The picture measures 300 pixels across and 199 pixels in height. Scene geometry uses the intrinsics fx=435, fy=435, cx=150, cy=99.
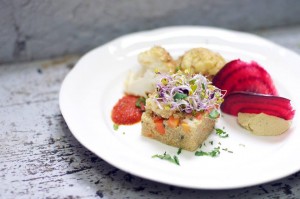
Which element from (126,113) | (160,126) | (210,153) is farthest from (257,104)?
(126,113)

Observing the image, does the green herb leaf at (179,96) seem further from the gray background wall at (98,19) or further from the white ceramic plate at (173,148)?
the gray background wall at (98,19)

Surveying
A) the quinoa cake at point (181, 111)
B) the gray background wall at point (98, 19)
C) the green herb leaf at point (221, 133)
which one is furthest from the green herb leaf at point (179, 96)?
the gray background wall at point (98, 19)

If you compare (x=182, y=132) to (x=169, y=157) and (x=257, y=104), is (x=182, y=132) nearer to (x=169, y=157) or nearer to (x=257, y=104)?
(x=169, y=157)

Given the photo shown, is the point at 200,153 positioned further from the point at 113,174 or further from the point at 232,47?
the point at 232,47

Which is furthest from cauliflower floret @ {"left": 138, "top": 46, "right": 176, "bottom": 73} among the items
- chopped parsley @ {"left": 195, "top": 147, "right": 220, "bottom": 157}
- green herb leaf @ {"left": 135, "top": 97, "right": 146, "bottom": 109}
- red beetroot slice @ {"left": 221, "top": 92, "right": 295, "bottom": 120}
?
chopped parsley @ {"left": 195, "top": 147, "right": 220, "bottom": 157}

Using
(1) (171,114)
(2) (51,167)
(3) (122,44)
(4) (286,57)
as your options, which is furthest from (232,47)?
(2) (51,167)

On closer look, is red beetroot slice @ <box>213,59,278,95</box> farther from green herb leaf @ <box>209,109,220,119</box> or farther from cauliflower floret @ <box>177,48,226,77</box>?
green herb leaf @ <box>209,109,220,119</box>

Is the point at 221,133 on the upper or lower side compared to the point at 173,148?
upper
